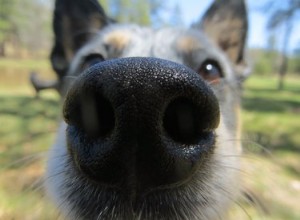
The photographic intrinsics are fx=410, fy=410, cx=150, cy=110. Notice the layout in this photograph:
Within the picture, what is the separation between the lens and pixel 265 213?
6.60 metres

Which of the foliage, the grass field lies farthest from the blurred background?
the foliage

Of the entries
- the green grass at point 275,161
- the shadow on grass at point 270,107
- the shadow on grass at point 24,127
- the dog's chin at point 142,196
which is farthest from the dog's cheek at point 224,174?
the shadow on grass at point 270,107

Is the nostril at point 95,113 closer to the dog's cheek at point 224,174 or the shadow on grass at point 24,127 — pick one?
the dog's cheek at point 224,174

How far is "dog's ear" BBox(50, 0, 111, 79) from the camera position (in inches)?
214

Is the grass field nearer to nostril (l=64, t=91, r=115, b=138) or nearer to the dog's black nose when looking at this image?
the dog's black nose

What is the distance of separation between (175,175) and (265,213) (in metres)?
5.21

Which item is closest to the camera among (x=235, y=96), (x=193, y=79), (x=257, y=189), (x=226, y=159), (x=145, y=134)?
(x=145, y=134)

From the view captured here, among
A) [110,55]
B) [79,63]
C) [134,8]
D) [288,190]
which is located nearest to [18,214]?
[79,63]

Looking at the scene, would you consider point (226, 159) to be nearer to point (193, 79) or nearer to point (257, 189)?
point (193, 79)

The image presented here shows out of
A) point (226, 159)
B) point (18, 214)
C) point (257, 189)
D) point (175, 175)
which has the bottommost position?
point (257, 189)

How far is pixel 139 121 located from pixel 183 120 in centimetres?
21

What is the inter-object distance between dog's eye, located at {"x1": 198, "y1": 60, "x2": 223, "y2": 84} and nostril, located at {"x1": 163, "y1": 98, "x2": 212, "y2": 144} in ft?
7.89

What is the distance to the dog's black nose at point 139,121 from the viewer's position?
1.72 meters

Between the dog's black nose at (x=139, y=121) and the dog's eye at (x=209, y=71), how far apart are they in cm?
239
